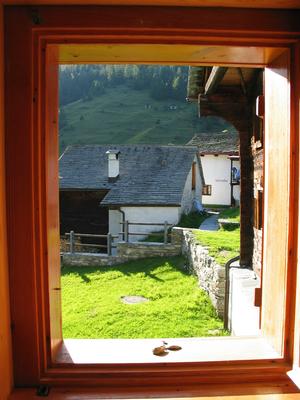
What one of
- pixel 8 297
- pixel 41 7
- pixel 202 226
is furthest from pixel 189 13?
pixel 202 226

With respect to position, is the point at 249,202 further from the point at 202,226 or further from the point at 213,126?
the point at 213,126

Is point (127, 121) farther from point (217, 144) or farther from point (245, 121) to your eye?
point (245, 121)

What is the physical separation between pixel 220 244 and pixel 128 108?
61600 mm

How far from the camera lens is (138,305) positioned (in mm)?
8977

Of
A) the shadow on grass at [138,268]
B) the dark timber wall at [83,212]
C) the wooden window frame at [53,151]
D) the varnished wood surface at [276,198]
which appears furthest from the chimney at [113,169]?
the wooden window frame at [53,151]

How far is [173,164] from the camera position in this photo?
19203mm

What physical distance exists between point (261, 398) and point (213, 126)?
56147 millimetres

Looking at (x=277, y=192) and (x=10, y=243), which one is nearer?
(x=10, y=243)

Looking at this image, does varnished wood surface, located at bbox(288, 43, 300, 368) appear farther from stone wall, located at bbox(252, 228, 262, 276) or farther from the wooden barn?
stone wall, located at bbox(252, 228, 262, 276)

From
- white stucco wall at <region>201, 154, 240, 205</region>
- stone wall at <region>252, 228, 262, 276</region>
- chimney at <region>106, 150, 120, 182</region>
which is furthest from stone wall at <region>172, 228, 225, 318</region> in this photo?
white stucco wall at <region>201, 154, 240, 205</region>

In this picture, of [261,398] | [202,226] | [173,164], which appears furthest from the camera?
[173,164]

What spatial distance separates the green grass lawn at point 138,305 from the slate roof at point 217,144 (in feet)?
47.5

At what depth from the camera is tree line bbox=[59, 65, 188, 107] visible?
69375 millimetres

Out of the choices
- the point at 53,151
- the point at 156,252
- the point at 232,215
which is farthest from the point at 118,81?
the point at 53,151
